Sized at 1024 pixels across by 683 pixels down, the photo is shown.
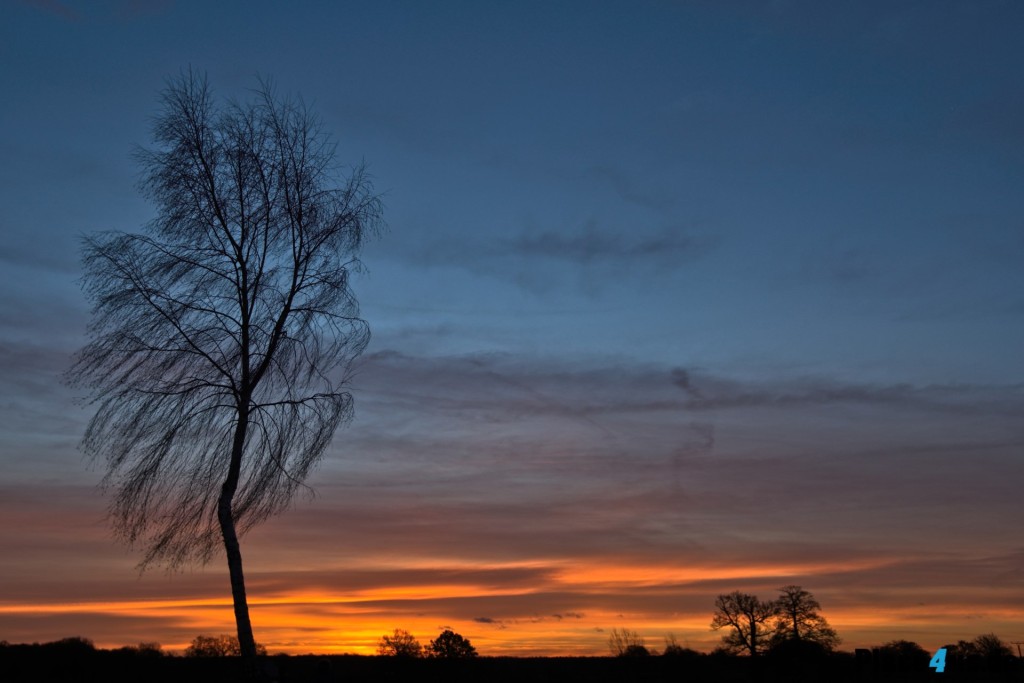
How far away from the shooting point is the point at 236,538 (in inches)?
707

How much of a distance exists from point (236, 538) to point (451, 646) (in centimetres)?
762

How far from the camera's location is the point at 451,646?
2309cm

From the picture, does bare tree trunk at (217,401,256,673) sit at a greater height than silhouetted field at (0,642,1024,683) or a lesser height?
greater

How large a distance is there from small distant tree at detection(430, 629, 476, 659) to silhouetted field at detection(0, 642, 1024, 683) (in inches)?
25.2

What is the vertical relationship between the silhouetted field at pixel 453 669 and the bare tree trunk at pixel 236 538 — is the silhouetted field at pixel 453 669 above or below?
below

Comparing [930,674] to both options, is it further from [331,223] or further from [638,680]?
[331,223]

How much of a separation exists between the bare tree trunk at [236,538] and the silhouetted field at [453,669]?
2.28ft

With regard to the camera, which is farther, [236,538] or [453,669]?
[453,669]

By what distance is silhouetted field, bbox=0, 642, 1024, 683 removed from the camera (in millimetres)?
19875

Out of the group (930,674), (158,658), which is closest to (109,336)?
(158,658)

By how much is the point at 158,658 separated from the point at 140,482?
656 cm

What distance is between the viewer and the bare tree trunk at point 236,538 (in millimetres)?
17422

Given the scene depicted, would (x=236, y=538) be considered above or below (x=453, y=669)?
above

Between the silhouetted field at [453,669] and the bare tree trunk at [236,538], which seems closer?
the bare tree trunk at [236,538]
